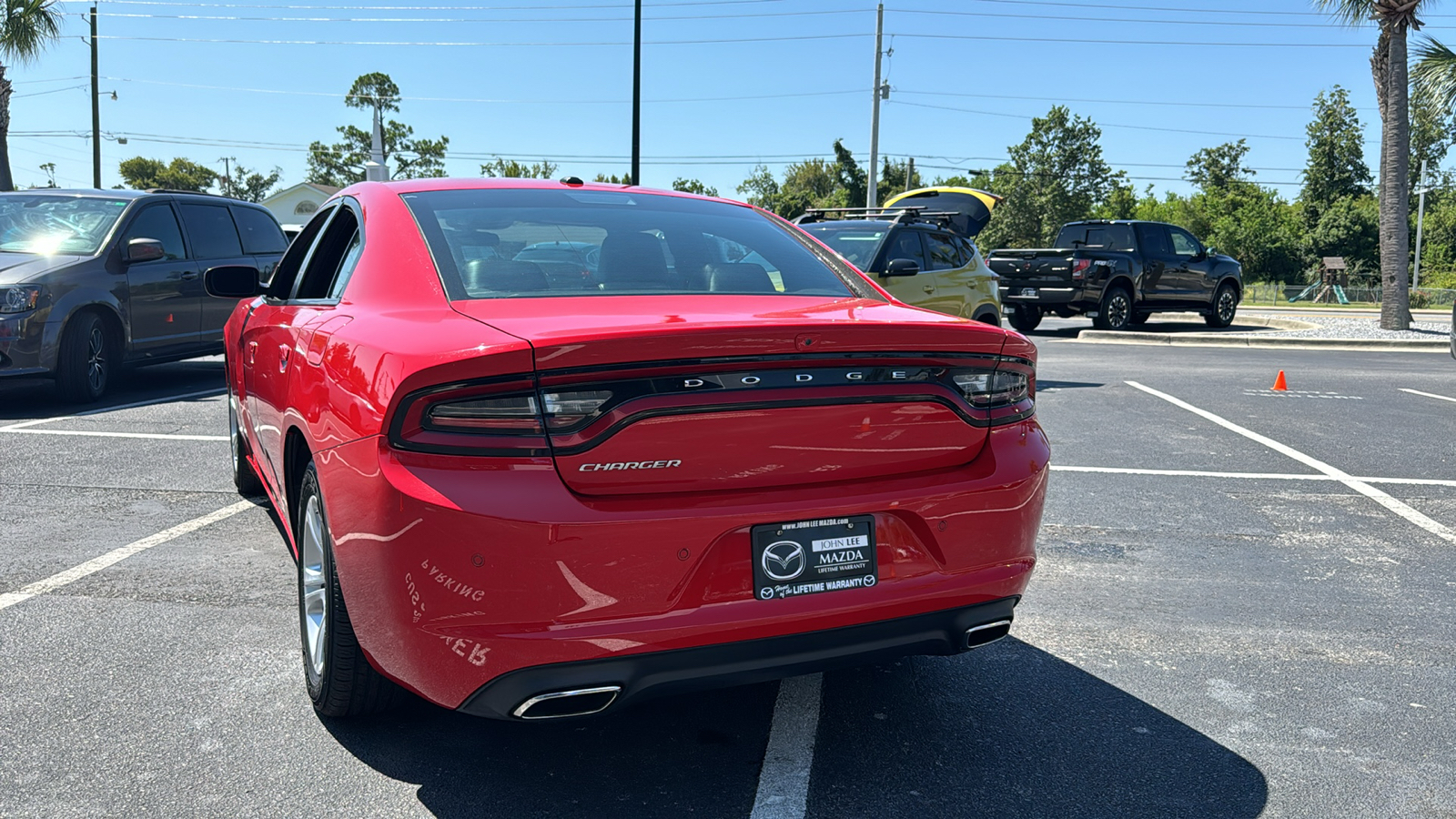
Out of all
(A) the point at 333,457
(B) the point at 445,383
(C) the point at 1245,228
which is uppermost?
(C) the point at 1245,228

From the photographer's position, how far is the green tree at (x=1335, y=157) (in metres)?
76.1

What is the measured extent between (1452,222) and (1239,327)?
64.3m

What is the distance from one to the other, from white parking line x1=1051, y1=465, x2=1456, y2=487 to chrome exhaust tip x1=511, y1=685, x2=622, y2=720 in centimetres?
500

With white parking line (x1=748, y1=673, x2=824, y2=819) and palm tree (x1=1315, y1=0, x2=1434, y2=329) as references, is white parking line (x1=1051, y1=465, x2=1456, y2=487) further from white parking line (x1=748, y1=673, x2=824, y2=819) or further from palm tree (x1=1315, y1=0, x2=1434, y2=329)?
palm tree (x1=1315, y1=0, x2=1434, y2=329)

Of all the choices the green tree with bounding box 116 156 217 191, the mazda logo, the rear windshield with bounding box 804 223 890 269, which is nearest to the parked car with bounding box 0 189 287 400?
the rear windshield with bounding box 804 223 890 269

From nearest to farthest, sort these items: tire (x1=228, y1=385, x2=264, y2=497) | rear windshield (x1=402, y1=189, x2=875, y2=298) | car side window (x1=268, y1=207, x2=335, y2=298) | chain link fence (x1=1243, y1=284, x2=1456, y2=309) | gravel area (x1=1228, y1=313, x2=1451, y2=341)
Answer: rear windshield (x1=402, y1=189, x2=875, y2=298) < car side window (x1=268, y1=207, x2=335, y2=298) < tire (x1=228, y1=385, x2=264, y2=497) < gravel area (x1=1228, y1=313, x2=1451, y2=341) < chain link fence (x1=1243, y1=284, x2=1456, y2=309)

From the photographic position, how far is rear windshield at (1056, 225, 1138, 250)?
2031 centimetres

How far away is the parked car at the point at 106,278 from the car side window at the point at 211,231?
0.01m

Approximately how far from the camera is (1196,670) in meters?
3.74

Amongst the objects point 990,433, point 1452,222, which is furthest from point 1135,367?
point 1452,222

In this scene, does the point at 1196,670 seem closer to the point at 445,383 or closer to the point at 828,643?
the point at 828,643

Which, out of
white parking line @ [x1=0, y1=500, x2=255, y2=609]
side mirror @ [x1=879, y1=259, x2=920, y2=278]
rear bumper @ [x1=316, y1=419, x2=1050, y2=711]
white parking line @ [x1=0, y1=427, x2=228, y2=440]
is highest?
side mirror @ [x1=879, y1=259, x2=920, y2=278]

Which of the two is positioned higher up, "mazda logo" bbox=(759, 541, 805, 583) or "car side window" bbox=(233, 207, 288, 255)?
"car side window" bbox=(233, 207, 288, 255)

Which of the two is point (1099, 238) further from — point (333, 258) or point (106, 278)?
point (333, 258)
